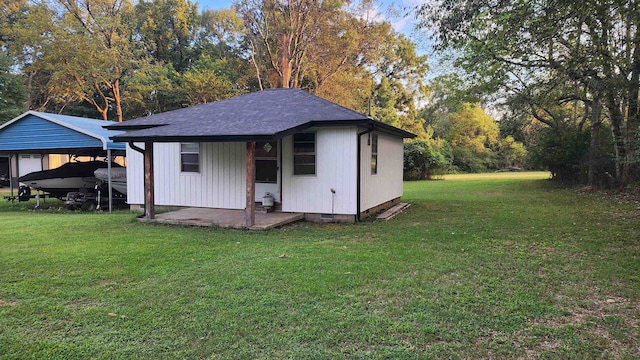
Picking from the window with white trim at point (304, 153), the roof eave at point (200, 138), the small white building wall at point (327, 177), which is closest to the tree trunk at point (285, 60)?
the window with white trim at point (304, 153)

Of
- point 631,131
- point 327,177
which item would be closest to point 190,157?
point 327,177

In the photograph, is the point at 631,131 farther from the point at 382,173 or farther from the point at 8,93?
the point at 8,93

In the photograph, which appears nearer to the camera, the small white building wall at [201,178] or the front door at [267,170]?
the front door at [267,170]

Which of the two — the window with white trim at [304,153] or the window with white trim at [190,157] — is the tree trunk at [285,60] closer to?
the window with white trim at [190,157]

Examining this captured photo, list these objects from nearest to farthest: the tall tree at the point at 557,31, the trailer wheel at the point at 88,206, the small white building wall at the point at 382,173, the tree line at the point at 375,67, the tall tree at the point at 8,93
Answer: the tall tree at the point at 557,31, the tree line at the point at 375,67, the small white building wall at the point at 382,173, the trailer wheel at the point at 88,206, the tall tree at the point at 8,93

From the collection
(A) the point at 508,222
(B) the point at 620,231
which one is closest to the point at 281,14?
(A) the point at 508,222

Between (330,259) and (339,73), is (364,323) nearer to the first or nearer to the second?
(330,259)

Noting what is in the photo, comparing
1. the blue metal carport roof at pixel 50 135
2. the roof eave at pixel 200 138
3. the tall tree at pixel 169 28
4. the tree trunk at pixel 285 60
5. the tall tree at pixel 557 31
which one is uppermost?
the tall tree at pixel 169 28

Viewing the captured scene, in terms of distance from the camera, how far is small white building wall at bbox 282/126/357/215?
806 centimetres

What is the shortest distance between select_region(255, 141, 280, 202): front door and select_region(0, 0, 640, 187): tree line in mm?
4376

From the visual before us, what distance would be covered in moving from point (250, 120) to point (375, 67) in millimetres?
25959

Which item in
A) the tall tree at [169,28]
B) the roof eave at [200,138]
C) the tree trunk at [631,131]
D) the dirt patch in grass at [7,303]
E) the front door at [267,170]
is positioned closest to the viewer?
the dirt patch in grass at [7,303]

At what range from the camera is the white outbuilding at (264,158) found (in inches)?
299

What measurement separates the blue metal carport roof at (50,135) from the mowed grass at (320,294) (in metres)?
4.49
